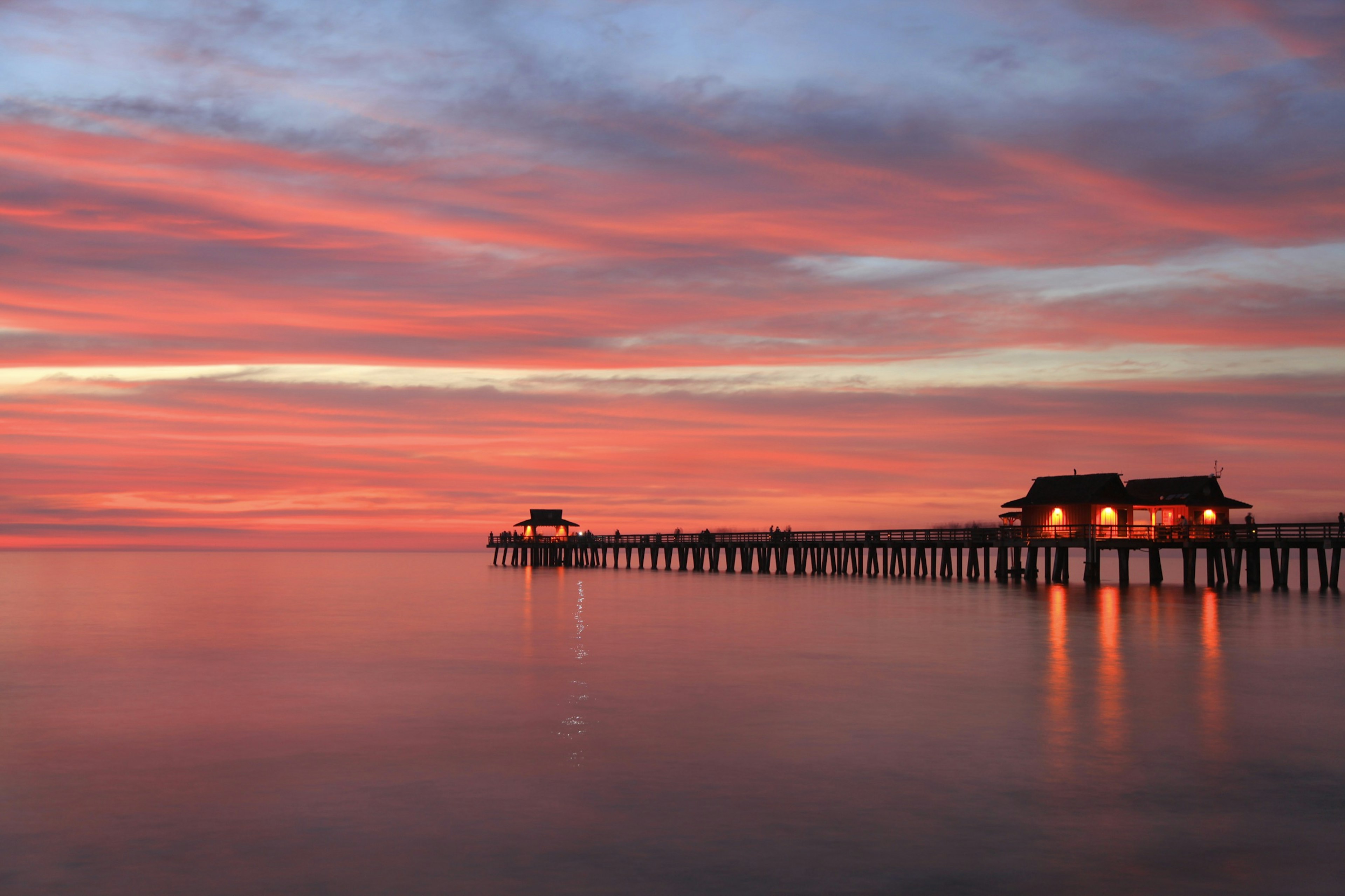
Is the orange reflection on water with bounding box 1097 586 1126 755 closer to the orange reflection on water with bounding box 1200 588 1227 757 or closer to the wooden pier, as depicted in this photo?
the orange reflection on water with bounding box 1200 588 1227 757

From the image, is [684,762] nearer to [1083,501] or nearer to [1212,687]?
[1212,687]

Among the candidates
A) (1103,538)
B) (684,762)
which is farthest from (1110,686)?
A: (1103,538)

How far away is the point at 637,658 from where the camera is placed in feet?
102

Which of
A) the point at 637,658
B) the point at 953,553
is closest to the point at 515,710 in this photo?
the point at 637,658

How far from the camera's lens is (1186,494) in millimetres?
64312

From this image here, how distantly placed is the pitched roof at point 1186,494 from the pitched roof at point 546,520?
5553 cm

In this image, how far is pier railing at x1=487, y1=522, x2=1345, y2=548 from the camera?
56625 mm

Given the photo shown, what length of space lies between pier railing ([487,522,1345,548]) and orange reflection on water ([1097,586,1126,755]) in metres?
17.3

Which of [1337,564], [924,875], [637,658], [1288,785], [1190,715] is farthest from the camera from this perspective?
[1337,564]

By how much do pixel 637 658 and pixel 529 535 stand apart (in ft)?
261

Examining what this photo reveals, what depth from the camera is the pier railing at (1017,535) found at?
186 feet

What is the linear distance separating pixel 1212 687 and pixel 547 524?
86.8 meters

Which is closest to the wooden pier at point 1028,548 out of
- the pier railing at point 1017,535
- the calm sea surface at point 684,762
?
the pier railing at point 1017,535

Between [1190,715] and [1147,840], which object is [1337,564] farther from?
[1147,840]
